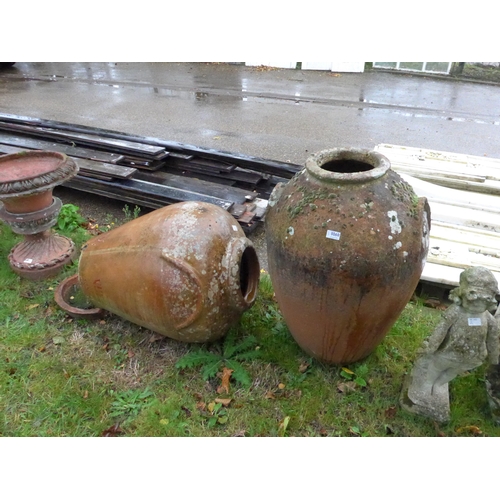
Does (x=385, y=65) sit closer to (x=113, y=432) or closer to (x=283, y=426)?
(x=283, y=426)

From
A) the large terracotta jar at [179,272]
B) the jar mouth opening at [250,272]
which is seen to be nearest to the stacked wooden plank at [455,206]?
the jar mouth opening at [250,272]

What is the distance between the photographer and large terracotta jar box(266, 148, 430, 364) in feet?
7.45

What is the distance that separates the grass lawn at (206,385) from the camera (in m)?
2.66

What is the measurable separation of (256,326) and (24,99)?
814 cm

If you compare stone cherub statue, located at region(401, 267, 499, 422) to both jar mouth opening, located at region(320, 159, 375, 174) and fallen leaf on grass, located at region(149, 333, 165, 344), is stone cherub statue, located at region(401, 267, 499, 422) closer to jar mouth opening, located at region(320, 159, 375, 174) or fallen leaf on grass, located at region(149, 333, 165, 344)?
jar mouth opening, located at region(320, 159, 375, 174)

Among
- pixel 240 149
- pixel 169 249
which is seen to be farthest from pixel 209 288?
pixel 240 149

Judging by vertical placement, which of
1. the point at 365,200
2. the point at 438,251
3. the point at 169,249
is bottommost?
the point at 438,251

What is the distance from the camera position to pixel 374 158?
8.45ft

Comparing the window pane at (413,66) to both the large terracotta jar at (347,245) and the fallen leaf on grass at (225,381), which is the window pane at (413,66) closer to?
the large terracotta jar at (347,245)

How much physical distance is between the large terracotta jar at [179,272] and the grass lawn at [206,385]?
277 millimetres

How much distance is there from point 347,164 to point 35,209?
2.68 m

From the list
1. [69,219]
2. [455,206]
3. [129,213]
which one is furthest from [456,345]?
[69,219]

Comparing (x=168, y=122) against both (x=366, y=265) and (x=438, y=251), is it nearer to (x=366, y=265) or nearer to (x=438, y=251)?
(x=438, y=251)

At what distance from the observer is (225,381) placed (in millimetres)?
2908
